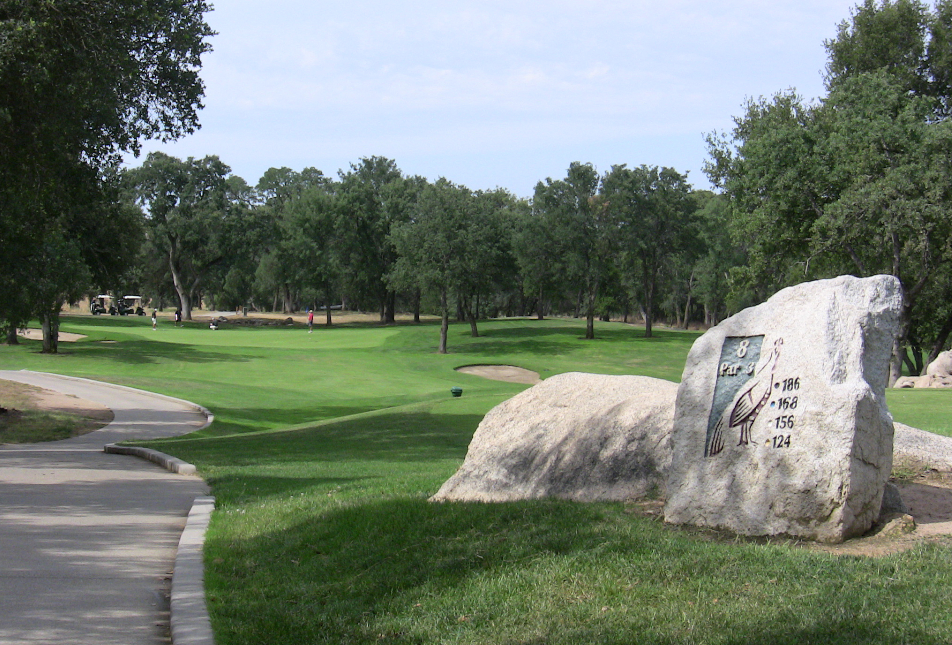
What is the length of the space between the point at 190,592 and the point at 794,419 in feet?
15.6

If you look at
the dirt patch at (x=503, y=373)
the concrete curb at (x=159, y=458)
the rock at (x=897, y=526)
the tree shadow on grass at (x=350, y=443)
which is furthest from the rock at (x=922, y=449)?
the dirt patch at (x=503, y=373)

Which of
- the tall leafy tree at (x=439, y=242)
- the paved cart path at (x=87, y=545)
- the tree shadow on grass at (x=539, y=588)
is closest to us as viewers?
the tree shadow on grass at (x=539, y=588)

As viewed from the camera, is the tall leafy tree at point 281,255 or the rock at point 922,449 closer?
the rock at point 922,449

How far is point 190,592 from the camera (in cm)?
655

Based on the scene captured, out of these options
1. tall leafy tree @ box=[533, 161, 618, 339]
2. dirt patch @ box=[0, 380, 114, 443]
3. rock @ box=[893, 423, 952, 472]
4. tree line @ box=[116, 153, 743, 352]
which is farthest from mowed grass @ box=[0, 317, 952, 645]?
tall leafy tree @ box=[533, 161, 618, 339]

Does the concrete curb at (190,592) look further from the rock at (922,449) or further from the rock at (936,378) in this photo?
the rock at (936,378)

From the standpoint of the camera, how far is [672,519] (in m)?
6.86

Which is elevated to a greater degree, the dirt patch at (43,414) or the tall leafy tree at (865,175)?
the tall leafy tree at (865,175)

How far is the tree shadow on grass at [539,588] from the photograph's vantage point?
4.61 meters

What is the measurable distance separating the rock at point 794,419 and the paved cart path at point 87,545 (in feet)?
13.9

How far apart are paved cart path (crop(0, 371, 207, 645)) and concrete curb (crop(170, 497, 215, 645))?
0.15 metres

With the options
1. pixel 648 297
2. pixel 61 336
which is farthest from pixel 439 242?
pixel 61 336

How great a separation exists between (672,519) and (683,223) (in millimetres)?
56843

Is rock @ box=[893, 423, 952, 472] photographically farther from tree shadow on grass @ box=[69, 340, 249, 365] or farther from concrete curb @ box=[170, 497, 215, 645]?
tree shadow on grass @ box=[69, 340, 249, 365]
